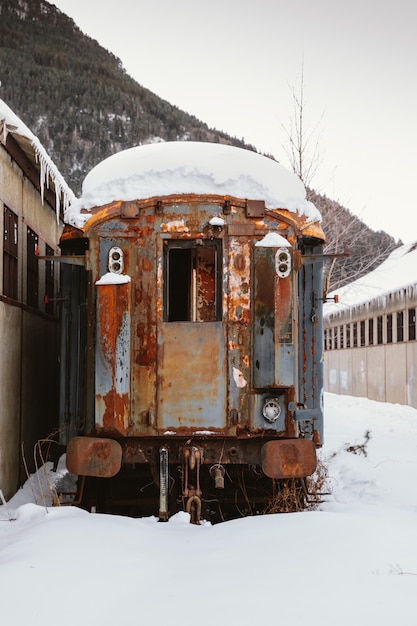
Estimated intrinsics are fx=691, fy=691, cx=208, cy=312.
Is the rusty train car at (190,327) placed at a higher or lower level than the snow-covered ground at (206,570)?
higher

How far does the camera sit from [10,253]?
8.38m

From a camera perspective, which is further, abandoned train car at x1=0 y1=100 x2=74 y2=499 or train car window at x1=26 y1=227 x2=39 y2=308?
train car window at x1=26 y1=227 x2=39 y2=308

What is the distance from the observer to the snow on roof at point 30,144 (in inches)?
290

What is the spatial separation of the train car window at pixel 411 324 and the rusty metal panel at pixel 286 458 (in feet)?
44.9

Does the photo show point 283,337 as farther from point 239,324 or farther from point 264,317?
point 239,324

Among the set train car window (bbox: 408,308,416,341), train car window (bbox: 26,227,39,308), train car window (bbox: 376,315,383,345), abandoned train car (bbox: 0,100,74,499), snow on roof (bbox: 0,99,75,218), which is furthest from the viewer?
train car window (bbox: 376,315,383,345)

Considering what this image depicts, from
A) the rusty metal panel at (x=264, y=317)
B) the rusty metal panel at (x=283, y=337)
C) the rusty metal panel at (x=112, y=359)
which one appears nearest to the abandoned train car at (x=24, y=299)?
the rusty metal panel at (x=112, y=359)

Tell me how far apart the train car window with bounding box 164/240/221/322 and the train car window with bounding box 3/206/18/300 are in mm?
1965

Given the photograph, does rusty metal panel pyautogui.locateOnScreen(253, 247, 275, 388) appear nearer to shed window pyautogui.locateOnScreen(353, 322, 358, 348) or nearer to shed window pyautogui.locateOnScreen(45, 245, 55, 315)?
shed window pyautogui.locateOnScreen(45, 245, 55, 315)

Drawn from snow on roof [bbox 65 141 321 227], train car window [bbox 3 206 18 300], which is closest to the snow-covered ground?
train car window [bbox 3 206 18 300]

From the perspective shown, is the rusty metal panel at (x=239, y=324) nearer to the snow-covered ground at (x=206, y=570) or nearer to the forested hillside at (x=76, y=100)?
the snow-covered ground at (x=206, y=570)

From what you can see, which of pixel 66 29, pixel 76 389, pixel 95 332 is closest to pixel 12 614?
pixel 95 332

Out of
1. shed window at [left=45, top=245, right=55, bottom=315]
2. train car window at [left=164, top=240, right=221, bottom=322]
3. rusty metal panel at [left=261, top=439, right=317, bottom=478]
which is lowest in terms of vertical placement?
rusty metal panel at [left=261, top=439, right=317, bottom=478]

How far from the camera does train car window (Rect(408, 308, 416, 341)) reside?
19.4 m
